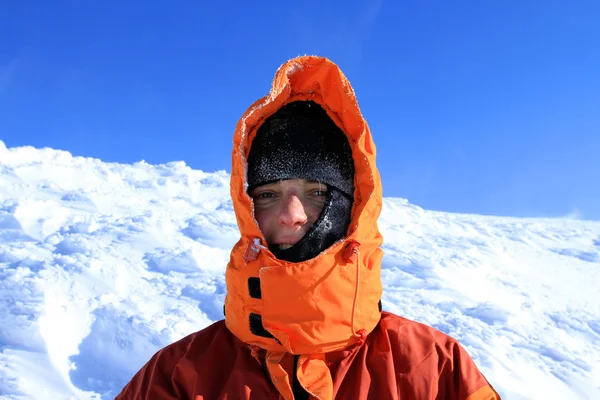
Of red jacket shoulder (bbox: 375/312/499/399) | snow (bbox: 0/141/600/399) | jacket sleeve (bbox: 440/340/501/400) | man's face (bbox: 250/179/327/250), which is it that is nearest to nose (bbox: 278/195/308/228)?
man's face (bbox: 250/179/327/250)

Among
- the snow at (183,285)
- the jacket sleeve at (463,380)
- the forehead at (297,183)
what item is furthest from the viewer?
the snow at (183,285)

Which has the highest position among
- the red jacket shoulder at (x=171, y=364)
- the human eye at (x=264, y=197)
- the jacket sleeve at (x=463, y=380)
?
the human eye at (x=264, y=197)

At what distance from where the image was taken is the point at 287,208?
1.46 m

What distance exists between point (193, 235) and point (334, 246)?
732cm

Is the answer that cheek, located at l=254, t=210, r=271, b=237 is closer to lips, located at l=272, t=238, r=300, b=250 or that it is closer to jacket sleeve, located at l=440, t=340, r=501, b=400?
lips, located at l=272, t=238, r=300, b=250

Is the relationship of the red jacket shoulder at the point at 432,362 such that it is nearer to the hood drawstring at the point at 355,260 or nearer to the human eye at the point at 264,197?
the hood drawstring at the point at 355,260

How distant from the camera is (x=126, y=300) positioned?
5.20 m

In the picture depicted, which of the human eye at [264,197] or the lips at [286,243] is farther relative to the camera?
the human eye at [264,197]

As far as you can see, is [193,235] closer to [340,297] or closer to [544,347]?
[544,347]

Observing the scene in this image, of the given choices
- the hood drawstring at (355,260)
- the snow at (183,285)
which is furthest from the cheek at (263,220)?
the snow at (183,285)

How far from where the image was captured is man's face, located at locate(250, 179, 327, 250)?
1460 mm

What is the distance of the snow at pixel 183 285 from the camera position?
4.07 meters

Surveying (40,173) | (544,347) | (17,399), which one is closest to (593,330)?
(544,347)

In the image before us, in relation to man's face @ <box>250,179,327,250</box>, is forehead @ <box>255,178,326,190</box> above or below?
above
